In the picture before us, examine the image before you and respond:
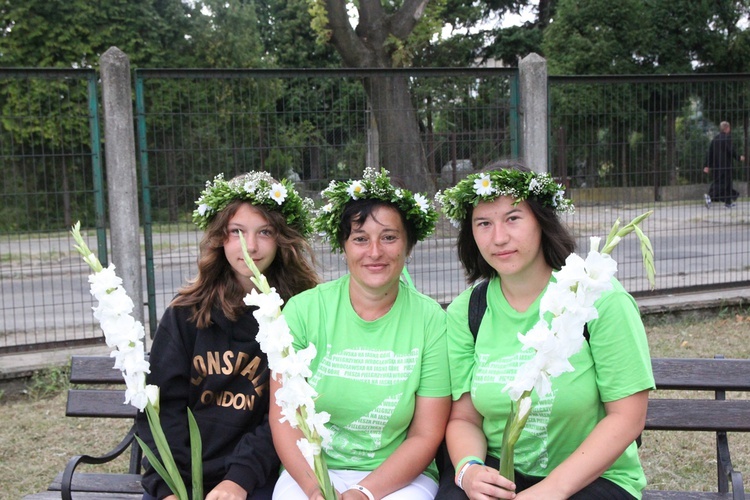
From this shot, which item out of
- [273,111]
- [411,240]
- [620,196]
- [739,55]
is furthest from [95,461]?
[739,55]

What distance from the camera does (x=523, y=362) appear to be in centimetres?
277

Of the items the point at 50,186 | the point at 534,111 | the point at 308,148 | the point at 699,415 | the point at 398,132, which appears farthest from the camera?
the point at 534,111

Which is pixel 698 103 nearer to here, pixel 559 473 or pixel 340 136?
pixel 340 136

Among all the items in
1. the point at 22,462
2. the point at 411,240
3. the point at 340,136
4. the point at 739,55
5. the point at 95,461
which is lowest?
the point at 22,462

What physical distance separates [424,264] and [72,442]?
10.8 feet

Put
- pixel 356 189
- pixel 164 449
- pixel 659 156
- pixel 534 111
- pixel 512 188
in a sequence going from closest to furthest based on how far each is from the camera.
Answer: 1. pixel 164 449
2. pixel 512 188
3. pixel 356 189
4. pixel 534 111
5. pixel 659 156

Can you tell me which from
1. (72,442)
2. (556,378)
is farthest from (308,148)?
(556,378)

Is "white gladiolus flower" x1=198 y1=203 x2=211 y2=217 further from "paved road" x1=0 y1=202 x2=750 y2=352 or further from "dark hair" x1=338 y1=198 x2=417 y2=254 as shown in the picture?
"paved road" x1=0 y1=202 x2=750 y2=352

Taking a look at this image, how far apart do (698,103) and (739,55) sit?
17807 millimetres

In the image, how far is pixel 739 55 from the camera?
78.8 feet

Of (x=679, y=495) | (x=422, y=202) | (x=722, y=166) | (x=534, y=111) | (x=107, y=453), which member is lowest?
(x=679, y=495)

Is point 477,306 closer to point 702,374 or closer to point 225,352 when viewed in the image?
point 225,352

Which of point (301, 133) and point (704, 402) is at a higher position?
point (301, 133)

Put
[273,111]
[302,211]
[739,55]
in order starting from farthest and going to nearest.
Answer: [739,55], [273,111], [302,211]
